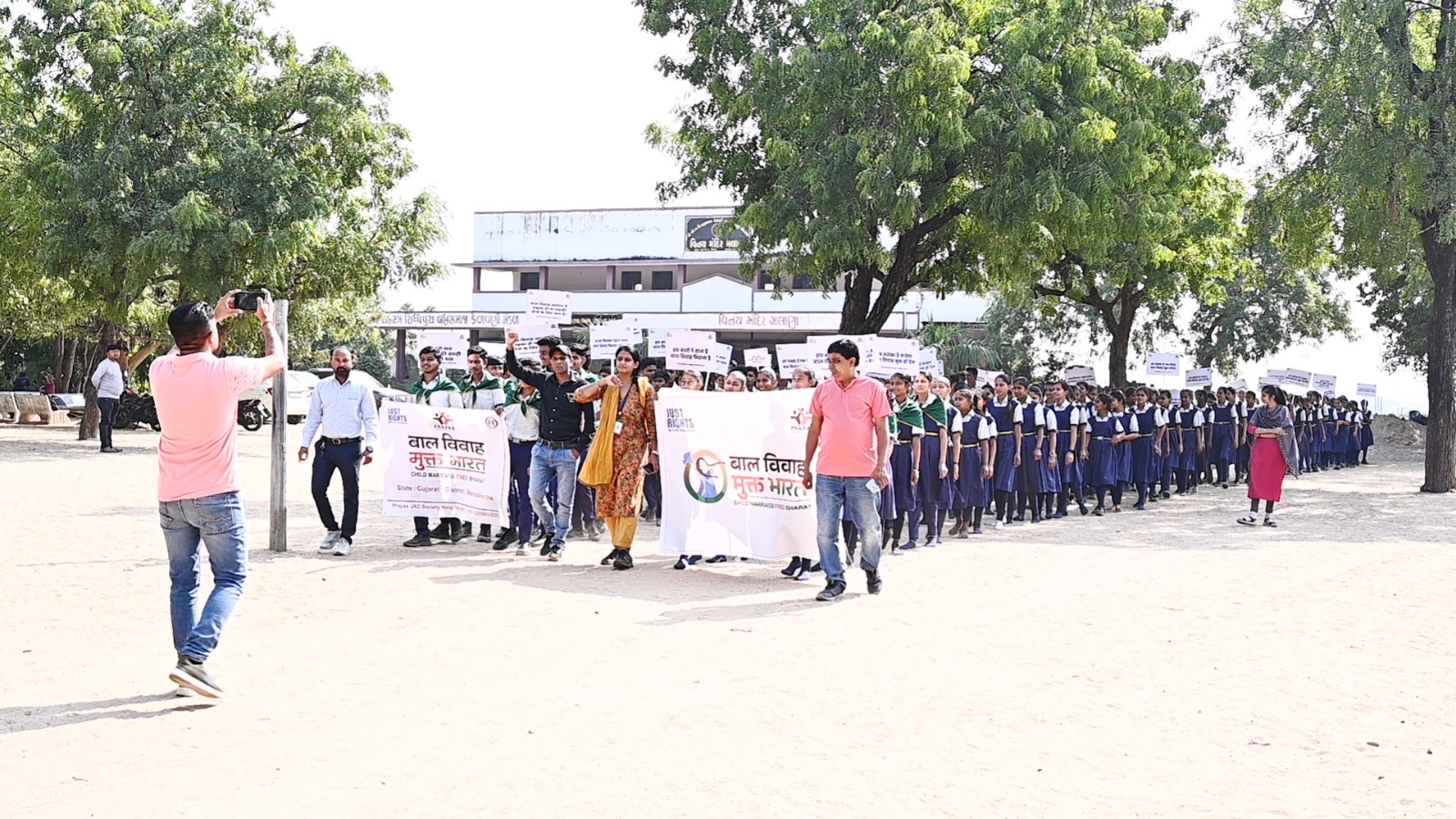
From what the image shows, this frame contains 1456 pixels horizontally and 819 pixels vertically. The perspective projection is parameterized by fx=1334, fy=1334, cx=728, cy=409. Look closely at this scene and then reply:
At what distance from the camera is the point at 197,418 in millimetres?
6621

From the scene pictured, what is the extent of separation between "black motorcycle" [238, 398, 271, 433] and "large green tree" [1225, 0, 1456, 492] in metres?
26.0

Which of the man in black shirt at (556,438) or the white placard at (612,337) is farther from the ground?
the white placard at (612,337)

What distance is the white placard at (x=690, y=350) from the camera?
16250 millimetres

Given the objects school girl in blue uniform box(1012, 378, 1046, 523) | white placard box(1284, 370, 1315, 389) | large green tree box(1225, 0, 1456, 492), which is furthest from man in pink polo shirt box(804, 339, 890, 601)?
white placard box(1284, 370, 1315, 389)

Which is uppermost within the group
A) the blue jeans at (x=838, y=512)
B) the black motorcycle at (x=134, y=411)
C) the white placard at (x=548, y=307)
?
the white placard at (x=548, y=307)

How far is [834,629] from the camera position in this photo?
29.1 ft

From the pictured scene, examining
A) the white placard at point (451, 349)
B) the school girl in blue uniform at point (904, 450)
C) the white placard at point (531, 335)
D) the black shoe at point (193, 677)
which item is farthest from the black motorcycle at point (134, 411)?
the black shoe at point (193, 677)

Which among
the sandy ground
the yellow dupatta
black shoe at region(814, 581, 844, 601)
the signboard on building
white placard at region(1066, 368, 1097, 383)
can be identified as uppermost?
the signboard on building

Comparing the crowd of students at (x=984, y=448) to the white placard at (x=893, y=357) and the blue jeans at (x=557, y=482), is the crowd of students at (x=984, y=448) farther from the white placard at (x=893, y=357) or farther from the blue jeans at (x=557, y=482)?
the white placard at (x=893, y=357)

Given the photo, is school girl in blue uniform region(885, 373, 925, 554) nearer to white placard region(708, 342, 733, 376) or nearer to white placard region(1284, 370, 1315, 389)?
white placard region(708, 342, 733, 376)

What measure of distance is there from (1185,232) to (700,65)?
1189cm

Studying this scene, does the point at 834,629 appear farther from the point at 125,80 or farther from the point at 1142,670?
the point at 125,80

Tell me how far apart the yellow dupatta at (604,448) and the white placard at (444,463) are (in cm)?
166

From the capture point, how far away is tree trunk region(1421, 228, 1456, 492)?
24.5 m
